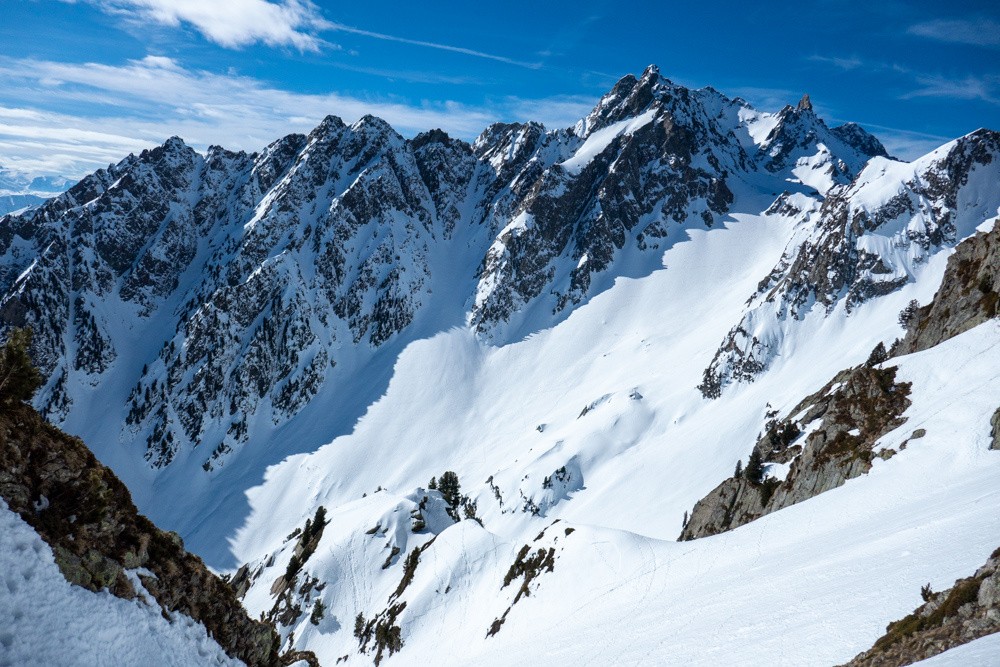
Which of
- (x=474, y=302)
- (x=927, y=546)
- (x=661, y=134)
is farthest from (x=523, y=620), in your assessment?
(x=661, y=134)

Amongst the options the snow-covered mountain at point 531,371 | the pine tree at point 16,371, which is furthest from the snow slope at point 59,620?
the snow-covered mountain at point 531,371

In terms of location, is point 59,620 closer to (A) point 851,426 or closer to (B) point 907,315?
(A) point 851,426

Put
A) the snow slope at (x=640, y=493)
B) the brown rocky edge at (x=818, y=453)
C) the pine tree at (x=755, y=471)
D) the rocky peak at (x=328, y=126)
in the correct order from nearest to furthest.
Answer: the snow slope at (x=640, y=493)
the brown rocky edge at (x=818, y=453)
the pine tree at (x=755, y=471)
the rocky peak at (x=328, y=126)

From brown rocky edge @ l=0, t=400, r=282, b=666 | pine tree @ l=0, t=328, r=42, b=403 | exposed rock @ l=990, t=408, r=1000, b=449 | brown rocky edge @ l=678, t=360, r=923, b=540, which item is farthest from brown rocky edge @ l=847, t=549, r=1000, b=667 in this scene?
brown rocky edge @ l=678, t=360, r=923, b=540

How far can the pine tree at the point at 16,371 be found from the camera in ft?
39.2

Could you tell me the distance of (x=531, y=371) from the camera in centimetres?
12706

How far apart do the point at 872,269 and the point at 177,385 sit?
149684 millimetres

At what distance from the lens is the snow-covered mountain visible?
23.3 metres

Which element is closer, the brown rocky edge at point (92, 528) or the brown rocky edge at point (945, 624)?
the brown rocky edge at point (945, 624)

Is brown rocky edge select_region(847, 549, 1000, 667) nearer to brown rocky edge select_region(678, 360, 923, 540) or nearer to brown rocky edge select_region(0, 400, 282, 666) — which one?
brown rocky edge select_region(0, 400, 282, 666)

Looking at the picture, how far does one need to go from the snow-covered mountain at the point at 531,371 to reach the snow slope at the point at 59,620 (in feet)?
41.7

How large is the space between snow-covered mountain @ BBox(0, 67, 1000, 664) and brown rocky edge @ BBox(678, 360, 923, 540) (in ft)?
1.58

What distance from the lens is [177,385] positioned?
13400 cm

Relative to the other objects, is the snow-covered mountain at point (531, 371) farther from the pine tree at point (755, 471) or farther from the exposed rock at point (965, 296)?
the exposed rock at point (965, 296)
